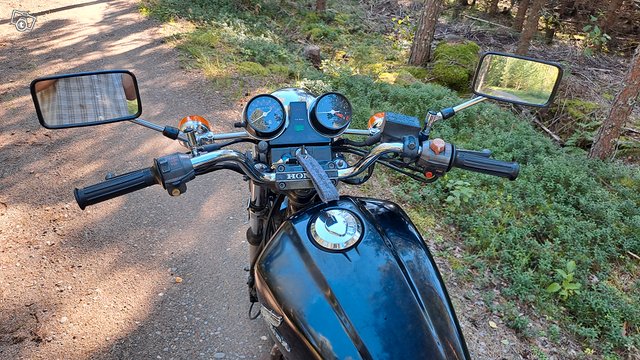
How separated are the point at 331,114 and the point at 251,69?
7.03 metres

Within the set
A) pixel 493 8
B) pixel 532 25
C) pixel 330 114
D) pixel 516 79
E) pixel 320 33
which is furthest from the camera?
pixel 493 8

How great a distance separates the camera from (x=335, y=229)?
1541mm

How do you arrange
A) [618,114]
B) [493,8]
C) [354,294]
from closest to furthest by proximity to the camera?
[354,294] → [618,114] → [493,8]

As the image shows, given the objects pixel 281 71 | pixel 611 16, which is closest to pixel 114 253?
pixel 281 71

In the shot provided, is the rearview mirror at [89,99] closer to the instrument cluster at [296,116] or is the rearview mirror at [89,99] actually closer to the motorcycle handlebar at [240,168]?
the motorcycle handlebar at [240,168]

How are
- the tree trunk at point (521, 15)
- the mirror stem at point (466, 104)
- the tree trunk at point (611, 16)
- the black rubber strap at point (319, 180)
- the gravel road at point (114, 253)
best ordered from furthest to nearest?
1. the tree trunk at point (521, 15)
2. the tree trunk at point (611, 16)
3. the gravel road at point (114, 253)
4. the mirror stem at point (466, 104)
5. the black rubber strap at point (319, 180)

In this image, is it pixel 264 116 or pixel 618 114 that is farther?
pixel 618 114

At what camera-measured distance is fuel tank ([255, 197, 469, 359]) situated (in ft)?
4.54

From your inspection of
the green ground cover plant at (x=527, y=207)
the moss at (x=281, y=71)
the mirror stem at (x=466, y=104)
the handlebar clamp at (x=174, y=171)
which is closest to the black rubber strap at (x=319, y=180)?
the handlebar clamp at (x=174, y=171)

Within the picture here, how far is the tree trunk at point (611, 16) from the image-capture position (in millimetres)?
13854

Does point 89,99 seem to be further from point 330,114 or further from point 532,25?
point 532,25

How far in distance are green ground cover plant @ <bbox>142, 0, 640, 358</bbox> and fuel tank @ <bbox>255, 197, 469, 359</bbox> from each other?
2.65 metres

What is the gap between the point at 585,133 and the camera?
7.63 metres

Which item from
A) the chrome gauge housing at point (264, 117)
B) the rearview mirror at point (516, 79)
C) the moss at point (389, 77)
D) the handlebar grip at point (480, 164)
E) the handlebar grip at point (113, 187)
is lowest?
the moss at point (389, 77)
